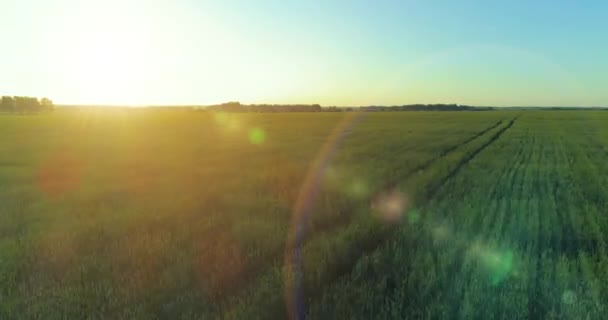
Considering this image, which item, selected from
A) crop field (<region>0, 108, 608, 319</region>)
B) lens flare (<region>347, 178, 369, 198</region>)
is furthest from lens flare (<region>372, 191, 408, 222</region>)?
lens flare (<region>347, 178, 369, 198</region>)

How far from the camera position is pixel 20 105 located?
129 meters

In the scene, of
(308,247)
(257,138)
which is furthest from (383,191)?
(257,138)

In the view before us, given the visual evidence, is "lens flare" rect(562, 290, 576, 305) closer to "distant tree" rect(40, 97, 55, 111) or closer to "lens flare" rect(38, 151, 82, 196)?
"lens flare" rect(38, 151, 82, 196)

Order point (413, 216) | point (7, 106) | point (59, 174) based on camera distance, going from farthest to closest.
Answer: point (7, 106)
point (59, 174)
point (413, 216)

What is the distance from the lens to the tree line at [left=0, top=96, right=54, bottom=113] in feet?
419

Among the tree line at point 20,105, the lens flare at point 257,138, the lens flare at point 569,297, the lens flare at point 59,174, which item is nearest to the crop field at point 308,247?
the lens flare at point 569,297

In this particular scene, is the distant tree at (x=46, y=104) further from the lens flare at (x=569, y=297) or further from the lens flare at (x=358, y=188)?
the lens flare at (x=569, y=297)

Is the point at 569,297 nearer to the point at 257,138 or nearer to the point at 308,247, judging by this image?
the point at 308,247

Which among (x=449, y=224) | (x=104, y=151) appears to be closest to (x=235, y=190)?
(x=449, y=224)

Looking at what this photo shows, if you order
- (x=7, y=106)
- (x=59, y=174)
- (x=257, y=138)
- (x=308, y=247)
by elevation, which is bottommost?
(x=59, y=174)

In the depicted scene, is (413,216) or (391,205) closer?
(413,216)

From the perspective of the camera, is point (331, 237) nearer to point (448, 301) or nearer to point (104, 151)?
point (448, 301)

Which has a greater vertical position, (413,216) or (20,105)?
(20,105)

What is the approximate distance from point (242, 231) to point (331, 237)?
5.05ft
